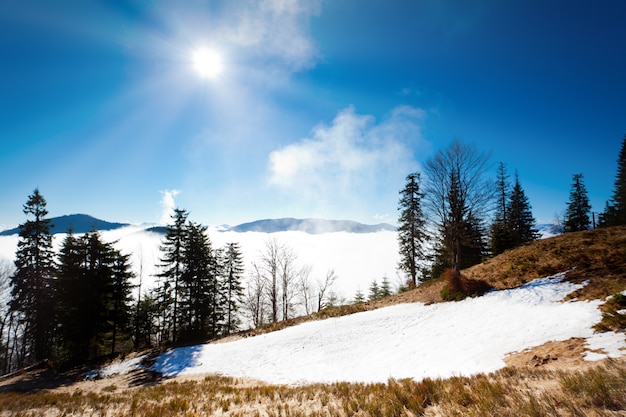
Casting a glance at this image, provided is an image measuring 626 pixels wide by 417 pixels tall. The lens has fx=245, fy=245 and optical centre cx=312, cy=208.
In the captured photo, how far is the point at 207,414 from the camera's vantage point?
256 inches

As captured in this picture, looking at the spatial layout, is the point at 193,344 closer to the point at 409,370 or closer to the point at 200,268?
the point at 200,268

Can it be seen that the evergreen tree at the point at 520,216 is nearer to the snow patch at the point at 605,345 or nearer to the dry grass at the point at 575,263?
the dry grass at the point at 575,263

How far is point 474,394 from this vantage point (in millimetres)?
4582

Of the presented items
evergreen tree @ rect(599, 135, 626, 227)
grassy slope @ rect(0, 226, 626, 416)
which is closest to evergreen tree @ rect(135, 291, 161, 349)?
grassy slope @ rect(0, 226, 626, 416)

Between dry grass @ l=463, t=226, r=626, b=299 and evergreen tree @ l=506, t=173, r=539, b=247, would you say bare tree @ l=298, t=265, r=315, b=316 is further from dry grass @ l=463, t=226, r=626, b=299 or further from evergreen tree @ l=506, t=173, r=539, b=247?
evergreen tree @ l=506, t=173, r=539, b=247

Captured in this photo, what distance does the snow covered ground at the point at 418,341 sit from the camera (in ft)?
27.6

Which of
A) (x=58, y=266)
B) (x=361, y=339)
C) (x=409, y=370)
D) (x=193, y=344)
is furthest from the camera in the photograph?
(x=58, y=266)

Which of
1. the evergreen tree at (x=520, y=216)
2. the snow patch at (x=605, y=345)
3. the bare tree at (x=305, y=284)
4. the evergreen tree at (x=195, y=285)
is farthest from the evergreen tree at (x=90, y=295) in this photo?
the evergreen tree at (x=520, y=216)

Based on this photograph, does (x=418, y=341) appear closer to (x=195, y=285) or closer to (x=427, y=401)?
(x=427, y=401)

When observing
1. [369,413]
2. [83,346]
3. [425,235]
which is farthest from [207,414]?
[83,346]

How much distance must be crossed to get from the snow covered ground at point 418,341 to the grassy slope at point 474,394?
3.46ft

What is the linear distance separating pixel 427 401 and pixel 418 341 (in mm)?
7602

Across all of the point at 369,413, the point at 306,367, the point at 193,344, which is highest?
the point at 369,413

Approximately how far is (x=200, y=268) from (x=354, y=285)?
125m
